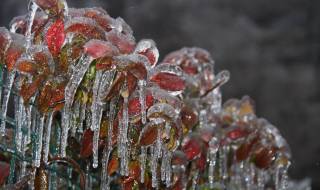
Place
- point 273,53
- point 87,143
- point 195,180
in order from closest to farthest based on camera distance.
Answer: point 87,143, point 195,180, point 273,53

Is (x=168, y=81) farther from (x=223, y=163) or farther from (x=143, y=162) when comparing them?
(x=223, y=163)

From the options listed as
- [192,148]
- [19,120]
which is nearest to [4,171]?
[19,120]

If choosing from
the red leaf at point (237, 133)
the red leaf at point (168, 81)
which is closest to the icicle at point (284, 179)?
the red leaf at point (237, 133)

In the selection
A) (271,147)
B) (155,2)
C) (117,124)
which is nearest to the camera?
(117,124)

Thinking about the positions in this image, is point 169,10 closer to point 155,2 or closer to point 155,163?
point 155,2

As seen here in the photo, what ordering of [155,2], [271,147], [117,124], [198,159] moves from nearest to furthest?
[117,124]
[198,159]
[271,147]
[155,2]

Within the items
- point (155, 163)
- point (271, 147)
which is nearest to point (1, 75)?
point (155, 163)
